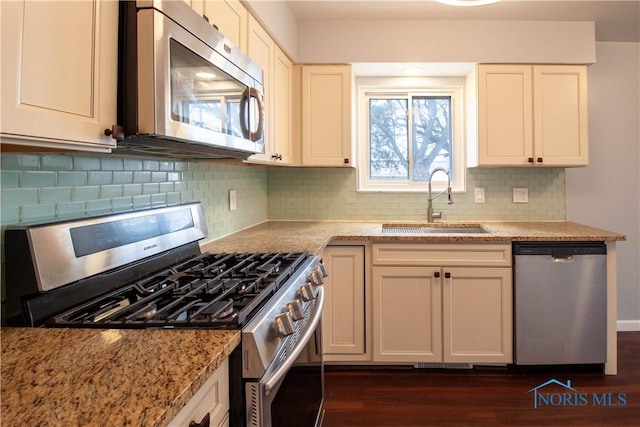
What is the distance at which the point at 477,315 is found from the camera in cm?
251

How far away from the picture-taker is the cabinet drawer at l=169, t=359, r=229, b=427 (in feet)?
2.43

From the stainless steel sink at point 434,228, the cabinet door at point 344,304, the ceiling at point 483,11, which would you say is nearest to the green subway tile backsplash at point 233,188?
the stainless steel sink at point 434,228

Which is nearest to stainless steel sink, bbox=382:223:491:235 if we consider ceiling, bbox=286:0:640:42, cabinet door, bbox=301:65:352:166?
cabinet door, bbox=301:65:352:166

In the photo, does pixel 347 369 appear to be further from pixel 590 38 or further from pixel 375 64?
pixel 590 38

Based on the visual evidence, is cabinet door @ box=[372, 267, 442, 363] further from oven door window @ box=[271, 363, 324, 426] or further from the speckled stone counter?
the speckled stone counter

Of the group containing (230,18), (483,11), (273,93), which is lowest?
(273,93)

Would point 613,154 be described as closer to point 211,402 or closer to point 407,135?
point 407,135

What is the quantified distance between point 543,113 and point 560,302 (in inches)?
48.8

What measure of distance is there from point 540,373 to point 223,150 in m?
2.27

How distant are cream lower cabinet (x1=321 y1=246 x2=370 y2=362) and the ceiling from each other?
4.94 ft

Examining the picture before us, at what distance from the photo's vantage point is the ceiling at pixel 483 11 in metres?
2.57

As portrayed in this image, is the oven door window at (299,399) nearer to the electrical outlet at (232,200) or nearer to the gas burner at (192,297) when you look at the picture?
the gas burner at (192,297)

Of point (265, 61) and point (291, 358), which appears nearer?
point (291, 358)

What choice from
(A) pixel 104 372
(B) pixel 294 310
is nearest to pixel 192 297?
(B) pixel 294 310
